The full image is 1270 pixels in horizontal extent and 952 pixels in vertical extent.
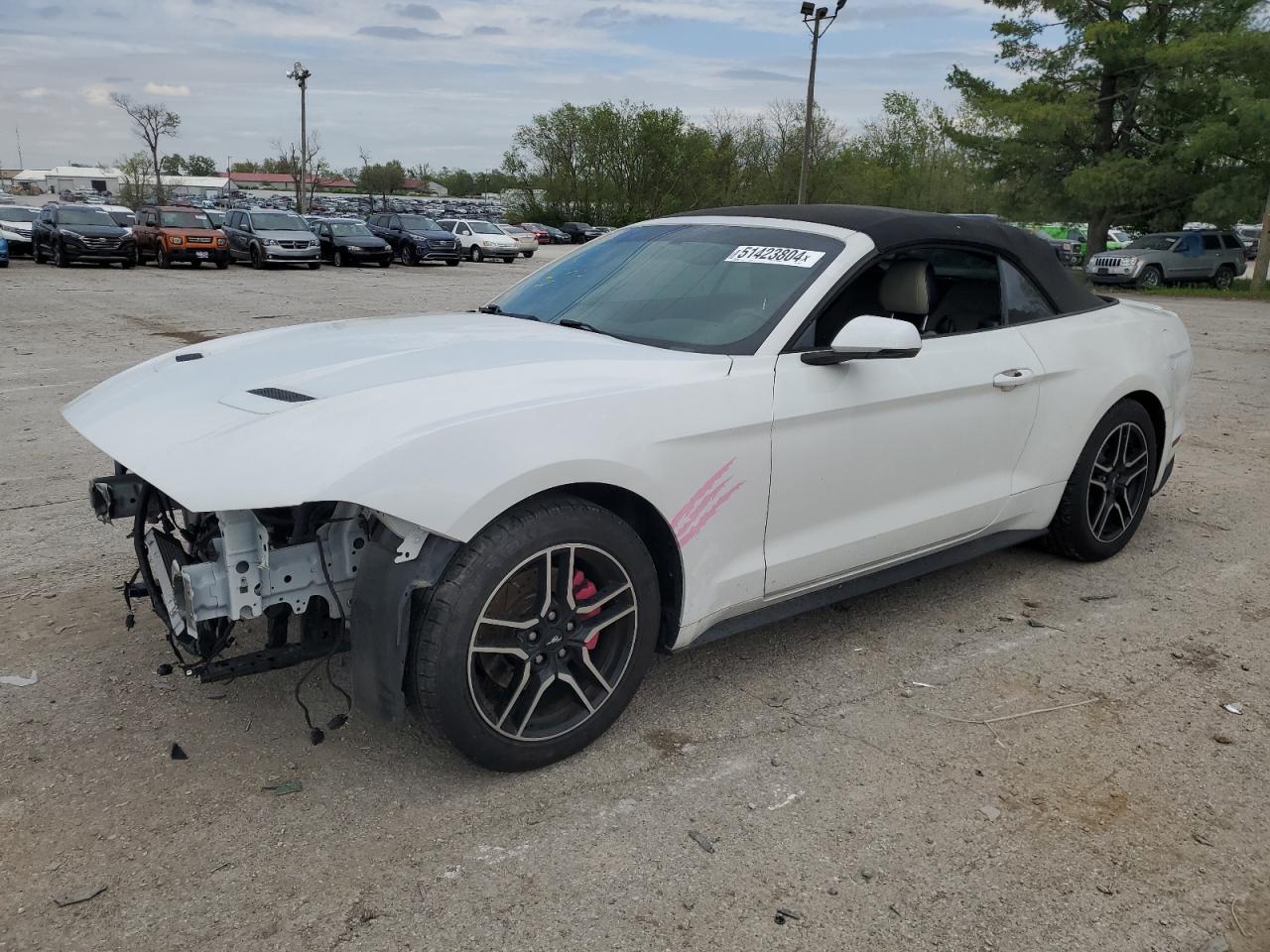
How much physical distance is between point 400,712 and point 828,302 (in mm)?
1902

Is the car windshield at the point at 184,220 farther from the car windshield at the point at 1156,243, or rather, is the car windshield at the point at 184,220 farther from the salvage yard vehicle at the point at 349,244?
the car windshield at the point at 1156,243

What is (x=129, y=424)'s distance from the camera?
2953mm

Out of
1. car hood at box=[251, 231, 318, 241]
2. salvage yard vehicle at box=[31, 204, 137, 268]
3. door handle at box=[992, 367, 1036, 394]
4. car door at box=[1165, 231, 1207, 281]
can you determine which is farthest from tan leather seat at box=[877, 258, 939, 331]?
car door at box=[1165, 231, 1207, 281]

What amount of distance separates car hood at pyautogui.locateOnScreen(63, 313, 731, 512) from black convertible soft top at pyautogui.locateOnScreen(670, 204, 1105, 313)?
0.92 m

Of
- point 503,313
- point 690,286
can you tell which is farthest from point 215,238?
point 690,286

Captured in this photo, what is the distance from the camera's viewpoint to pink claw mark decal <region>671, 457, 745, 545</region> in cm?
305

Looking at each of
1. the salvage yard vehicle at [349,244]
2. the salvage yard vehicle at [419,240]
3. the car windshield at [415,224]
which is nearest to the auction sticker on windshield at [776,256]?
the salvage yard vehicle at [349,244]

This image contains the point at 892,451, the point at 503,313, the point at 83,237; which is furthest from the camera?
the point at 83,237

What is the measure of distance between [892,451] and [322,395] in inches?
75.7

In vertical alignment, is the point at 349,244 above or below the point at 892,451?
above

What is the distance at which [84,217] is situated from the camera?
26.7 metres

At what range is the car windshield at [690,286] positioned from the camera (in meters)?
3.41

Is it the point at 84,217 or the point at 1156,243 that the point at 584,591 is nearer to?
the point at 84,217

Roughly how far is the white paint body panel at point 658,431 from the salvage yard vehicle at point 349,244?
91.1 ft
